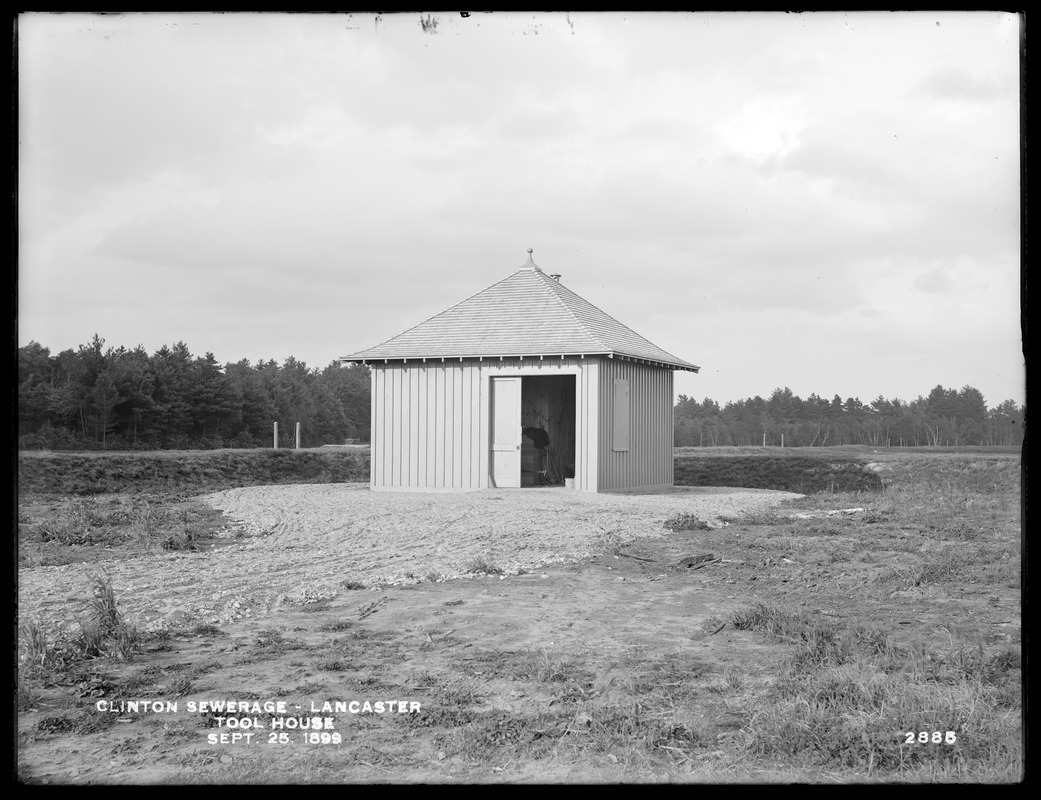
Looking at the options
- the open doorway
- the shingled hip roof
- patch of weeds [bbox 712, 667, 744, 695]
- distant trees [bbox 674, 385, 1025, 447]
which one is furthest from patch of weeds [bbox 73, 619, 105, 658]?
distant trees [bbox 674, 385, 1025, 447]

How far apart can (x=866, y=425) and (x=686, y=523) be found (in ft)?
144

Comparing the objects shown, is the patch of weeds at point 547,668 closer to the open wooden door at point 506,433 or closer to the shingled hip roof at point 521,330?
the shingled hip roof at point 521,330

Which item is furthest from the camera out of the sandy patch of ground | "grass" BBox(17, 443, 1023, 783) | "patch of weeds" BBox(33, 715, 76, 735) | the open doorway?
the open doorway

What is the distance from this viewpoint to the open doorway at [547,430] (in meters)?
22.6

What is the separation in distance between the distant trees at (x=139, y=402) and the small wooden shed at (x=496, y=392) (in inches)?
528

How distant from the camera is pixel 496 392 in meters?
19.3

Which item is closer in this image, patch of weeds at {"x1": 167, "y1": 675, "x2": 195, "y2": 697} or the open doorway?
patch of weeds at {"x1": 167, "y1": 675, "x2": 195, "y2": 697}

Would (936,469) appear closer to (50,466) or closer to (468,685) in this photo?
(50,466)

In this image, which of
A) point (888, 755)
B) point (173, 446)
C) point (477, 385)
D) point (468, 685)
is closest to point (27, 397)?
point (173, 446)

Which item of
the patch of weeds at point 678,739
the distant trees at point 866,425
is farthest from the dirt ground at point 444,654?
the distant trees at point 866,425

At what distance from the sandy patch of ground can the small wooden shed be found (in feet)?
3.73

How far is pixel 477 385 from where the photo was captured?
63.5 ft

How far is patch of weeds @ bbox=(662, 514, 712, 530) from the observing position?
12942 millimetres

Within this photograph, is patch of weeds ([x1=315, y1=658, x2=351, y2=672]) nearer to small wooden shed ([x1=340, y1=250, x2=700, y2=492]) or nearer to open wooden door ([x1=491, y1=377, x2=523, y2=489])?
small wooden shed ([x1=340, y1=250, x2=700, y2=492])
